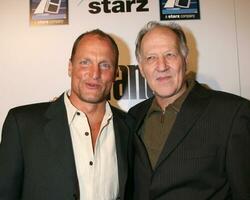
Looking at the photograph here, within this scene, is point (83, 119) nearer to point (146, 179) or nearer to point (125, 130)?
point (125, 130)

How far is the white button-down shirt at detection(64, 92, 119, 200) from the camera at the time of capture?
1246mm

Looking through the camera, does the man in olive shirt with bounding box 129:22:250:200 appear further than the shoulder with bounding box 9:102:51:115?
No

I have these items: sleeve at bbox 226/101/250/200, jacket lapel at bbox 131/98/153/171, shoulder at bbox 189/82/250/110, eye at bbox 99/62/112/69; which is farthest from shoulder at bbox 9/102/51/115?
sleeve at bbox 226/101/250/200

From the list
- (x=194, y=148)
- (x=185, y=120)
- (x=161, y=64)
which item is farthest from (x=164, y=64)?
(x=194, y=148)

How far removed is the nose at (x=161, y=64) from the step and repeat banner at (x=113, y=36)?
0.54m

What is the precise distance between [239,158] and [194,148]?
185 millimetres

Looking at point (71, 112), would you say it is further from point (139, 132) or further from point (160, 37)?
point (160, 37)

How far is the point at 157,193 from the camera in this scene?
1191 mm

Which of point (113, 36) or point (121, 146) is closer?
point (121, 146)

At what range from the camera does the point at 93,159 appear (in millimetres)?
1275

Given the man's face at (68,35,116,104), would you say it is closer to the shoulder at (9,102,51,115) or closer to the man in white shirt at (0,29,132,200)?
the man in white shirt at (0,29,132,200)

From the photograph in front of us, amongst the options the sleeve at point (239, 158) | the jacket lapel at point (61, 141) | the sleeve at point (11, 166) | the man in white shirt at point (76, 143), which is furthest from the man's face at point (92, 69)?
the sleeve at point (239, 158)

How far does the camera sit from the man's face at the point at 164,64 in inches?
52.7

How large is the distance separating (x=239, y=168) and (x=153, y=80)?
1.84 ft
